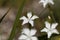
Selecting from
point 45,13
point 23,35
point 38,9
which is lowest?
point 23,35

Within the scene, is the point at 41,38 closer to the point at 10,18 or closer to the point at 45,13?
the point at 45,13

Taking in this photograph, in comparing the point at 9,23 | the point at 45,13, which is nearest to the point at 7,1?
the point at 9,23

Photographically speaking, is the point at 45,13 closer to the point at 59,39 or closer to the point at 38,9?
the point at 38,9

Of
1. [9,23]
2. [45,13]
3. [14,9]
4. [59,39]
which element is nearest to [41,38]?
[59,39]

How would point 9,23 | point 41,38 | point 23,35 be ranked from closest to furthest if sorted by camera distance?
point 23,35 < point 41,38 < point 9,23

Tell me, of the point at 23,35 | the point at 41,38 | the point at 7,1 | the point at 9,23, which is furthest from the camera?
the point at 7,1

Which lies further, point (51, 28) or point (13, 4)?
point (13, 4)

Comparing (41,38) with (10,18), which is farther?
(10,18)

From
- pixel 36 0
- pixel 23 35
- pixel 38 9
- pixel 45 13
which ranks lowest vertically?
pixel 23 35

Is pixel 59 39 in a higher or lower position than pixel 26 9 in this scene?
lower

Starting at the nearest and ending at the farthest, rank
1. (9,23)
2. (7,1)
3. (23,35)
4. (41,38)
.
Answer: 1. (23,35)
2. (41,38)
3. (9,23)
4. (7,1)
